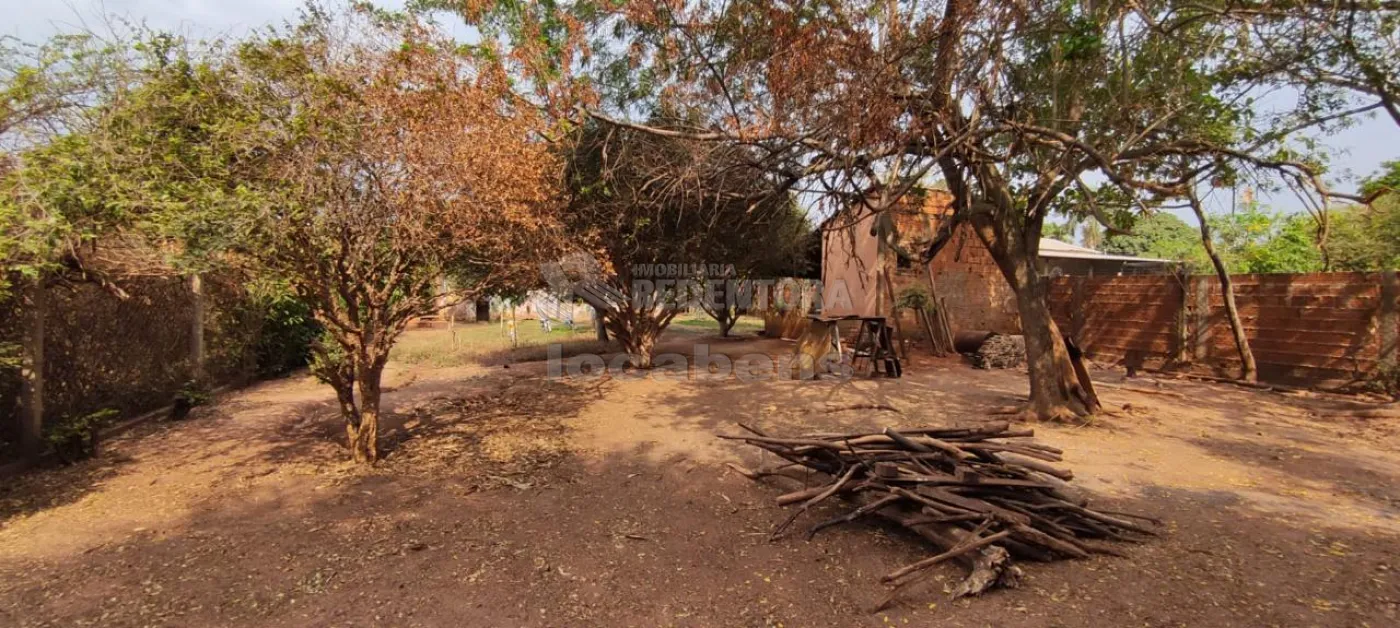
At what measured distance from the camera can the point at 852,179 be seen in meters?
5.99

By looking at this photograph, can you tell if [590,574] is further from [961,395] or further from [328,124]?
[961,395]

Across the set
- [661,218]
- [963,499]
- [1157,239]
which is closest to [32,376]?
[963,499]

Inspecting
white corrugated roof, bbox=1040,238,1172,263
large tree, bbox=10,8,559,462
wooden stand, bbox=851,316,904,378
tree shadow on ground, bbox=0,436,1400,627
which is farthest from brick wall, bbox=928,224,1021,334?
large tree, bbox=10,8,559,462

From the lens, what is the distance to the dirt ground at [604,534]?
9.68ft

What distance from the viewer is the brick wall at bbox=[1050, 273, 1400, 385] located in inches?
316

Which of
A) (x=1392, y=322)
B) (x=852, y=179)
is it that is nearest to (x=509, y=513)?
(x=852, y=179)

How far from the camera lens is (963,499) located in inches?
137

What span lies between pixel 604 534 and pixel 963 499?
2214 mm

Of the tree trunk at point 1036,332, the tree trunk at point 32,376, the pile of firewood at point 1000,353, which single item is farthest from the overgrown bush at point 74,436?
the pile of firewood at point 1000,353

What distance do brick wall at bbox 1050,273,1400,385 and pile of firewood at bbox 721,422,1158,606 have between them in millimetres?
7135

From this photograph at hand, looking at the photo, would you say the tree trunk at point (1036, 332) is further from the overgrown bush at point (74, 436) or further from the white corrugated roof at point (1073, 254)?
the white corrugated roof at point (1073, 254)

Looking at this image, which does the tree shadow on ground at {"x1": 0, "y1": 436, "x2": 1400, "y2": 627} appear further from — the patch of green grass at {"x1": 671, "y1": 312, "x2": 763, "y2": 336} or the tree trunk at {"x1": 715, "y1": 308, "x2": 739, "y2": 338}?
the patch of green grass at {"x1": 671, "y1": 312, "x2": 763, "y2": 336}

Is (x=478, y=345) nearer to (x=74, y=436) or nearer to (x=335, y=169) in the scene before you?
(x=74, y=436)

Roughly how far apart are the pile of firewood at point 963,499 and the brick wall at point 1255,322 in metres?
7.14
